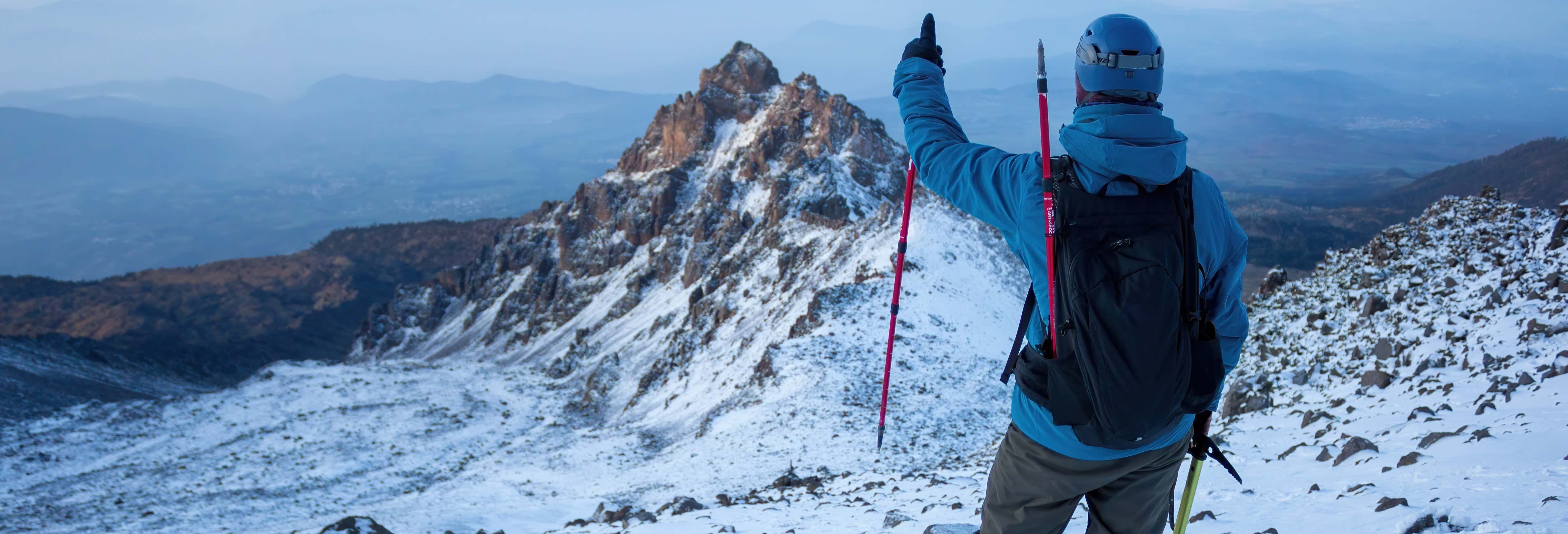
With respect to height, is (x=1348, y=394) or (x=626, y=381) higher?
(x=1348, y=394)

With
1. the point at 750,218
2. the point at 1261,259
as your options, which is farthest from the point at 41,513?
the point at 1261,259

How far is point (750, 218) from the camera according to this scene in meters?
76.3

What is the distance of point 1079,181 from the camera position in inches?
119

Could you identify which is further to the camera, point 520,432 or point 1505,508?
point 520,432

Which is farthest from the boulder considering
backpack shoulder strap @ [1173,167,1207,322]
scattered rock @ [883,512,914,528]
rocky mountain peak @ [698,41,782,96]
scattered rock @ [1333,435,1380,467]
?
rocky mountain peak @ [698,41,782,96]

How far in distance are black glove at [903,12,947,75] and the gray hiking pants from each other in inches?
83.9

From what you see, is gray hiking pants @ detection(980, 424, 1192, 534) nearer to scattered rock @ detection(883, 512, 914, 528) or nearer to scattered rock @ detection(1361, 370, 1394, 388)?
scattered rock @ detection(883, 512, 914, 528)

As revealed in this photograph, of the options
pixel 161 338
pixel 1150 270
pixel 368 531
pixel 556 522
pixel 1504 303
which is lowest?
pixel 161 338

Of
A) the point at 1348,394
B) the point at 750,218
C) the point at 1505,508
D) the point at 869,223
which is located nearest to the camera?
the point at 1505,508

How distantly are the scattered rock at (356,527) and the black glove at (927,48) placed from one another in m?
14.1

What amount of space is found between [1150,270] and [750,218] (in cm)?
7391

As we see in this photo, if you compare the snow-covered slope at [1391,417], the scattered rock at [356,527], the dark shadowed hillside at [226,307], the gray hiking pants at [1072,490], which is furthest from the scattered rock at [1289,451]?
the dark shadowed hillside at [226,307]

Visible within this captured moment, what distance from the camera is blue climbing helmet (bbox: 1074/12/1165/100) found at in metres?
3.22

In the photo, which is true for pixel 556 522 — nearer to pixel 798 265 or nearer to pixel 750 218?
pixel 798 265
